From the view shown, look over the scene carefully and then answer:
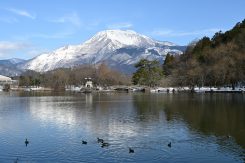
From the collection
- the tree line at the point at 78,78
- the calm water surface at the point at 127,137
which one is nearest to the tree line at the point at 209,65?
the tree line at the point at 78,78

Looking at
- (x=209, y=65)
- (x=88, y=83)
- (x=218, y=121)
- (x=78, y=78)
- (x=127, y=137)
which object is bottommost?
(x=127, y=137)

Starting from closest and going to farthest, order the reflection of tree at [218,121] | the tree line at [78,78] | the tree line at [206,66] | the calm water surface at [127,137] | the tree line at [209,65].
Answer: the calm water surface at [127,137], the reflection of tree at [218,121], the tree line at [209,65], the tree line at [206,66], the tree line at [78,78]

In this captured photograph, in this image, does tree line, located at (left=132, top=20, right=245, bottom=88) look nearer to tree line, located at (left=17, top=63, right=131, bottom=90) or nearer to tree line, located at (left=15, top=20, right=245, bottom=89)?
tree line, located at (left=15, top=20, right=245, bottom=89)

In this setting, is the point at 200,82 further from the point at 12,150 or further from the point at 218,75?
the point at 12,150

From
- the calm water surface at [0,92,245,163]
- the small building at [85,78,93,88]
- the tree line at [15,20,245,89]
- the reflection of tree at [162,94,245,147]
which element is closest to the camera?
the calm water surface at [0,92,245,163]

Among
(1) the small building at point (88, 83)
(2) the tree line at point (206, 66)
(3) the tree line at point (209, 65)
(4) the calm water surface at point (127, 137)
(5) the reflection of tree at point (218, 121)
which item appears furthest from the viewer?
(1) the small building at point (88, 83)

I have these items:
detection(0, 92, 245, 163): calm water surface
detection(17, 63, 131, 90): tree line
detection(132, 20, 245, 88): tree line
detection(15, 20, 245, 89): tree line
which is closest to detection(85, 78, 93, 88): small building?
detection(17, 63, 131, 90): tree line

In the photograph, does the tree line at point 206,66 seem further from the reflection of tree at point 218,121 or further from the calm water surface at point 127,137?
the calm water surface at point 127,137

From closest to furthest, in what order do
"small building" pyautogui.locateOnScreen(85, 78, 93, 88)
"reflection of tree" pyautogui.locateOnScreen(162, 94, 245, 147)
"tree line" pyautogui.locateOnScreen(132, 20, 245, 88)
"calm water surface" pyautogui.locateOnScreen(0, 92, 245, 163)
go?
"calm water surface" pyautogui.locateOnScreen(0, 92, 245, 163) < "reflection of tree" pyautogui.locateOnScreen(162, 94, 245, 147) < "tree line" pyautogui.locateOnScreen(132, 20, 245, 88) < "small building" pyautogui.locateOnScreen(85, 78, 93, 88)

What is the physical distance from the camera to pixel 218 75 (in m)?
94.0

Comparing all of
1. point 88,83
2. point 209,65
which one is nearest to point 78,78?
point 88,83

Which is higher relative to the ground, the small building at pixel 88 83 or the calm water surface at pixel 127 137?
the small building at pixel 88 83

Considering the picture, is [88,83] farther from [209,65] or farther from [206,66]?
[209,65]

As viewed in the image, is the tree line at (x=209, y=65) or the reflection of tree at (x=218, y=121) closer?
the reflection of tree at (x=218, y=121)
